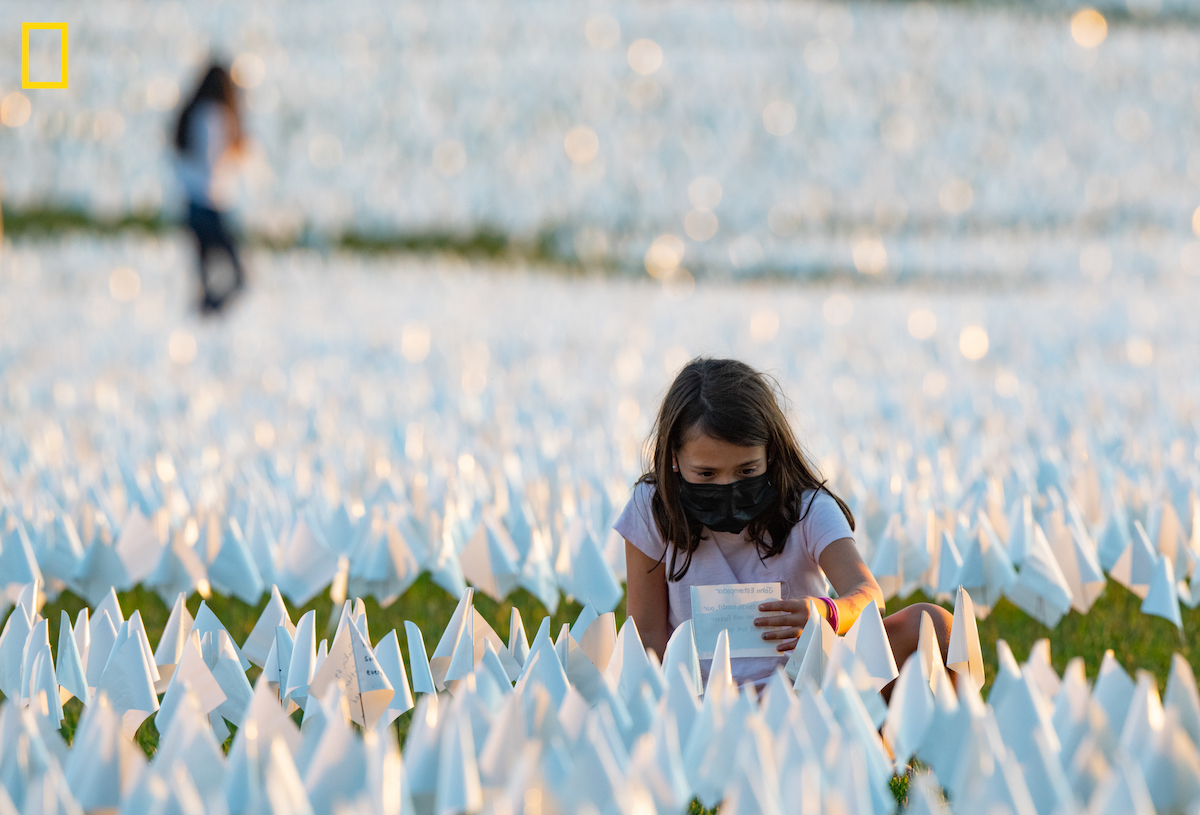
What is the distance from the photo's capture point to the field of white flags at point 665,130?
16.3 m

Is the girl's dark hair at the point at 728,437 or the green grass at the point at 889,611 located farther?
the green grass at the point at 889,611

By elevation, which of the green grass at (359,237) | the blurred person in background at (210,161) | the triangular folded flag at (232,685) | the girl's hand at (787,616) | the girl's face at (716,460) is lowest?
the triangular folded flag at (232,685)

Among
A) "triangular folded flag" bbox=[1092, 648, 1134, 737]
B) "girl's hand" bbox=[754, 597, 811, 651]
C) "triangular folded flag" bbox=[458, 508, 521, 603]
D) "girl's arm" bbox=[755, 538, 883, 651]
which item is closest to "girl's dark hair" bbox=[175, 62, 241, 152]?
"triangular folded flag" bbox=[458, 508, 521, 603]

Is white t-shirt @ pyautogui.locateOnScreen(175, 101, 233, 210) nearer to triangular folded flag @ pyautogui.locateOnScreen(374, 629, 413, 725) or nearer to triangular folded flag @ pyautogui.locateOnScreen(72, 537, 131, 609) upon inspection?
triangular folded flag @ pyautogui.locateOnScreen(72, 537, 131, 609)

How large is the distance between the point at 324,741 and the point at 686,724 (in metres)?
0.59

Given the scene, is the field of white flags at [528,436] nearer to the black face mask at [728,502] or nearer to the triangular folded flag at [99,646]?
the black face mask at [728,502]

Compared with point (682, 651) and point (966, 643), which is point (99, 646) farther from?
point (966, 643)

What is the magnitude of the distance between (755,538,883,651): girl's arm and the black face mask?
0.61 feet

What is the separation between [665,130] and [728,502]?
17227 mm

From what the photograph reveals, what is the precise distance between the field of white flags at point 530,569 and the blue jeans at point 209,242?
15.8 inches

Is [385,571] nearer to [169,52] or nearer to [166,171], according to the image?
[166,171]

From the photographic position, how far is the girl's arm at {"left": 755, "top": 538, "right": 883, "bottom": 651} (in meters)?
2.37

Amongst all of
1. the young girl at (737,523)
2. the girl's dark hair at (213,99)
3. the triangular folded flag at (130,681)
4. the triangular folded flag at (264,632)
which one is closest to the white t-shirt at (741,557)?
the young girl at (737,523)

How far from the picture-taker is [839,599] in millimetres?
2477
